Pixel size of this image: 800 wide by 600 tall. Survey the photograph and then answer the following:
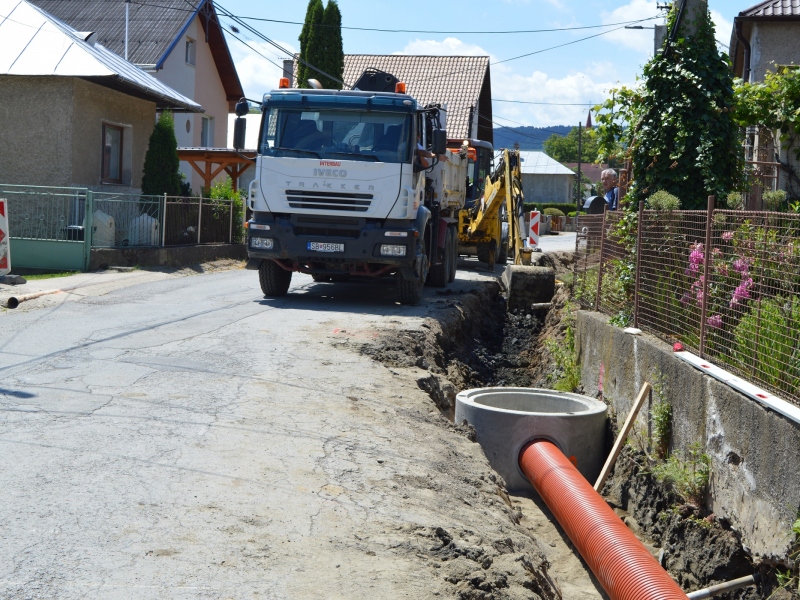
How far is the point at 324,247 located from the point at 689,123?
508 centimetres

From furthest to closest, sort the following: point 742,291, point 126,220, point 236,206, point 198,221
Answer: point 236,206, point 198,221, point 126,220, point 742,291

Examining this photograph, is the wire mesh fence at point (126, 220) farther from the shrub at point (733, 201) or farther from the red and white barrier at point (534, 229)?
the shrub at point (733, 201)

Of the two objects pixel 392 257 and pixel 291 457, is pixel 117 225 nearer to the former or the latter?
pixel 392 257

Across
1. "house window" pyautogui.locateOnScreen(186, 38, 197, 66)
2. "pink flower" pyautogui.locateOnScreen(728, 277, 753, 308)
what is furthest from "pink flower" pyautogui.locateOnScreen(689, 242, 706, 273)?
"house window" pyautogui.locateOnScreen(186, 38, 197, 66)

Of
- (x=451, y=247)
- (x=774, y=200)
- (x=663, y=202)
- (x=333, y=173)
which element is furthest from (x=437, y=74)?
(x=663, y=202)

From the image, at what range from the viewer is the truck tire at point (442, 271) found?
15.7 m

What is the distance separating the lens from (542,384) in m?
12.0

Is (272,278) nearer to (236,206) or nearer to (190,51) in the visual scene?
(236,206)

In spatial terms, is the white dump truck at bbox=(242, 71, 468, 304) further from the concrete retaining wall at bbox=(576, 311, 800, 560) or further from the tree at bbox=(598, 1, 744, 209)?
the concrete retaining wall at bbox=(576, 311, 800, 560)

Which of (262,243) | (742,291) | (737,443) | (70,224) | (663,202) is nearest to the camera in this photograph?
(737,443)

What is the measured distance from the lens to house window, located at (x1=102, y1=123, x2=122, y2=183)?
21.5 metres

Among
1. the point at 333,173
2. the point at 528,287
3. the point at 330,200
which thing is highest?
the point at 333,173

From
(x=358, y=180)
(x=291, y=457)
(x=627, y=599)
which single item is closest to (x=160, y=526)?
(x=291, y=457)

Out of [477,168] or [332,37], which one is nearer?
[477,168]
